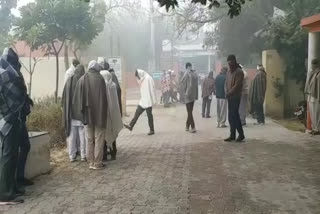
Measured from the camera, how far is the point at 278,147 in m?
9.41

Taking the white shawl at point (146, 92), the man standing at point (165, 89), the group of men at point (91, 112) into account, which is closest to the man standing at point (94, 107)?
the group of men at point (91, 112)

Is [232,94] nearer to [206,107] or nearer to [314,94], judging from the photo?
[314,94]

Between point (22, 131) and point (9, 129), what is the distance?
44 cm

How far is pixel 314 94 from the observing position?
10703 mm

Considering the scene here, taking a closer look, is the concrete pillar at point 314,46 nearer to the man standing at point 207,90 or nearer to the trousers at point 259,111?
the trousers at point 259,111

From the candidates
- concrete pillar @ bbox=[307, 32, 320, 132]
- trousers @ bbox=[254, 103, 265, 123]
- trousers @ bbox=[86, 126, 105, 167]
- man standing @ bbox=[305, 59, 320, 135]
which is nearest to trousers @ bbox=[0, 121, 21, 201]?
trousers @ bbox=[86, 126, 105, 167]

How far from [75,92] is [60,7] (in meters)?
8.20

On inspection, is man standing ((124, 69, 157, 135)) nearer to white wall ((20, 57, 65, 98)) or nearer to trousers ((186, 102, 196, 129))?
trousers ((186, 102, 196, 129))

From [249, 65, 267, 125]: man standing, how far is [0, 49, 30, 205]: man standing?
8.58m

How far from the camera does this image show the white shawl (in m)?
11.4

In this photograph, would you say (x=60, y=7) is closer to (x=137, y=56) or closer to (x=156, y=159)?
(x=156, y=159)

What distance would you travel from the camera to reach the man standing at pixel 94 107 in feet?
23.7

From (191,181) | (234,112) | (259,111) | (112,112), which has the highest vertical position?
(112,112)

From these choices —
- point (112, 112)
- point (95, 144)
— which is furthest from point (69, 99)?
point (95, 144)
